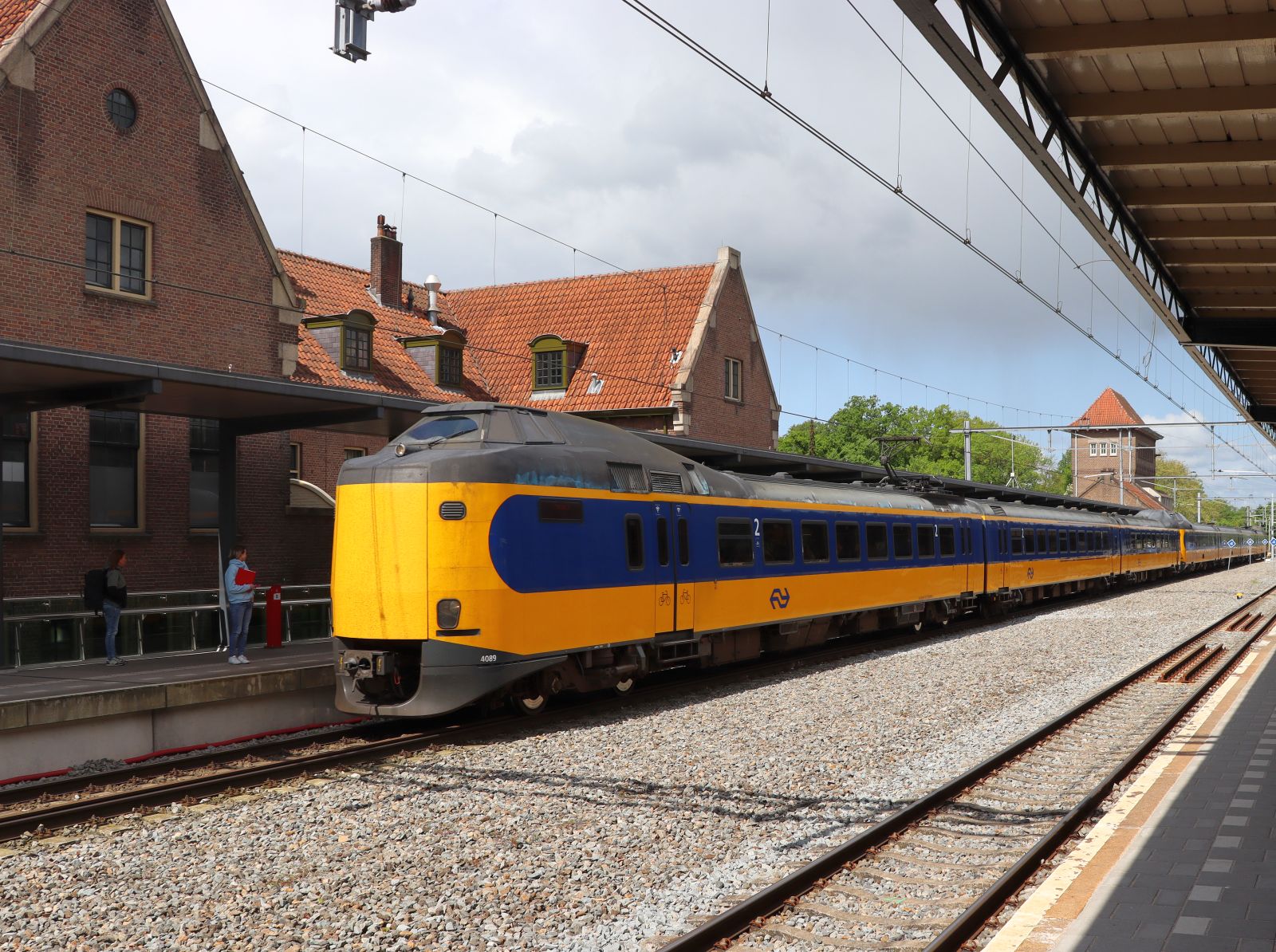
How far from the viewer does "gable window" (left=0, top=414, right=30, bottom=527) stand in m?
17.6

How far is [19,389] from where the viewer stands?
552 inches

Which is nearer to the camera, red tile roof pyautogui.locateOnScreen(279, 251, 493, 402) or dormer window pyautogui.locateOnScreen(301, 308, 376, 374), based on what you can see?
red tile roof pyautogui.locateOnScreen(279, 251, 493, 402)

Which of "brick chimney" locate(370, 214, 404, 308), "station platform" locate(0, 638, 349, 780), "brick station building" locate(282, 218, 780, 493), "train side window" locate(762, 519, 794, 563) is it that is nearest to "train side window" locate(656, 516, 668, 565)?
"train side window" locate(762, 519, 794, 563)

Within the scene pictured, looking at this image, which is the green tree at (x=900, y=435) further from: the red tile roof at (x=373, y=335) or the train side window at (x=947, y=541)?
the train side window at (x=947, y=541)

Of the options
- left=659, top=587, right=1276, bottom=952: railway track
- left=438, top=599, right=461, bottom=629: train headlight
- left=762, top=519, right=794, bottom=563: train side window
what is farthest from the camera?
left=762, top=519, right=794, bottom=563: train side window

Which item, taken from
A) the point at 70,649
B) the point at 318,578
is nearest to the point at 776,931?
the point at 70,649

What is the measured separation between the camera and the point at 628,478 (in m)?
14.2

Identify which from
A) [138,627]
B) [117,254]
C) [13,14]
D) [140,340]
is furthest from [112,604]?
[13,14]

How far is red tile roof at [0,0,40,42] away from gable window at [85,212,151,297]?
3081 mm

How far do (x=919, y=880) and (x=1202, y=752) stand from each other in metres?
4.83

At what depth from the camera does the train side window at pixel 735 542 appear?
16.0 meters

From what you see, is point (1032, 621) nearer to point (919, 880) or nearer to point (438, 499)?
point (438, 499)

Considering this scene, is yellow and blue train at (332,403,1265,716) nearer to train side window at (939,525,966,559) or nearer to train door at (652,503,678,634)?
train door at (652,503,678,634)

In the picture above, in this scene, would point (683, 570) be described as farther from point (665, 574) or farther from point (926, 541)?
point (926, 541)
